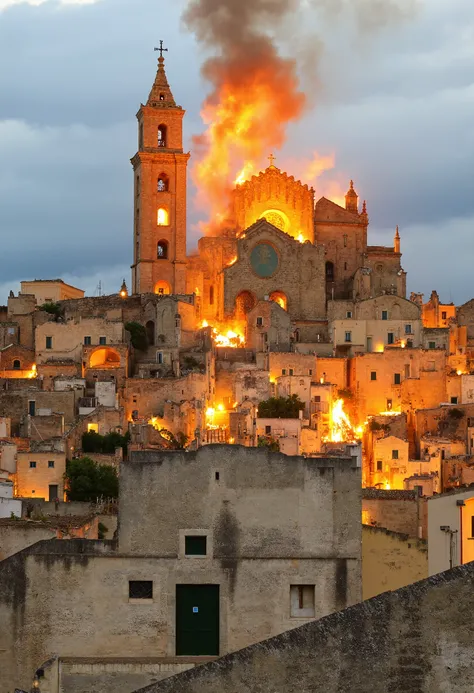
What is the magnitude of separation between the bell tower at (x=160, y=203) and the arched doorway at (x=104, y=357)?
33.5 feet

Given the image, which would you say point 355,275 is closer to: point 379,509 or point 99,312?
point 99,312

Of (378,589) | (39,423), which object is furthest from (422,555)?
(39,423)

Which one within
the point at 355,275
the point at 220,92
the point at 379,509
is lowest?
the point at 379,509

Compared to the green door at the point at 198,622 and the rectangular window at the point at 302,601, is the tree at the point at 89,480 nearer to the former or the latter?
the green door at the point at 198,622

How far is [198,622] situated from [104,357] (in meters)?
50.2

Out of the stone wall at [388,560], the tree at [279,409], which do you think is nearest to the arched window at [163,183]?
the tree at [279,409]

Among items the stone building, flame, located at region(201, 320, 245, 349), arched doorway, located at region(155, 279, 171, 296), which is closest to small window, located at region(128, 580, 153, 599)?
the stone building

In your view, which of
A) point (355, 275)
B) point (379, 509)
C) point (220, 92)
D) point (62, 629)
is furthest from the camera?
point (220, 92)

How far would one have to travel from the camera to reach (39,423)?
2384 inches

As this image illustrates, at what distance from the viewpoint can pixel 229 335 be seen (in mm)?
75625

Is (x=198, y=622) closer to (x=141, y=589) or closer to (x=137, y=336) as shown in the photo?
(x=141, y=589)

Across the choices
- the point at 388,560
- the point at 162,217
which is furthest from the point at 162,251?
the point at 388,560

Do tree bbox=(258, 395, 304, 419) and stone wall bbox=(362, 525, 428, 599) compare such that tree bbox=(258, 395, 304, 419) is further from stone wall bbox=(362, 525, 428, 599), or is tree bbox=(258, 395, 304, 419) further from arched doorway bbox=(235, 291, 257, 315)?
stone wall bbox=(362, 525, 428, 599)

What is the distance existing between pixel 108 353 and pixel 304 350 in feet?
36.9
